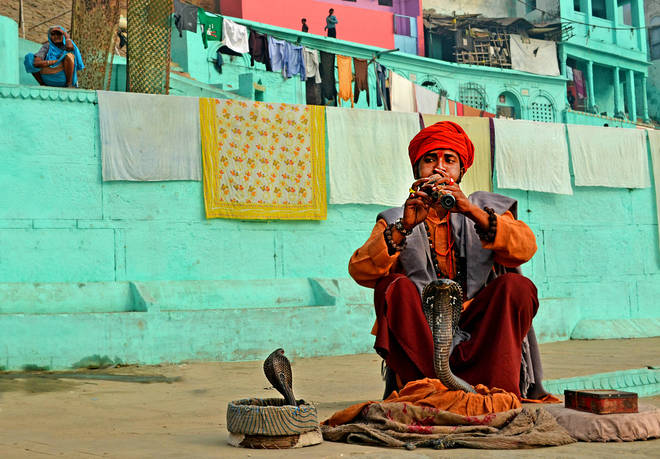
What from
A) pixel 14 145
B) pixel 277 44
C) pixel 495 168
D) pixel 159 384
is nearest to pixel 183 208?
pixel 14 145

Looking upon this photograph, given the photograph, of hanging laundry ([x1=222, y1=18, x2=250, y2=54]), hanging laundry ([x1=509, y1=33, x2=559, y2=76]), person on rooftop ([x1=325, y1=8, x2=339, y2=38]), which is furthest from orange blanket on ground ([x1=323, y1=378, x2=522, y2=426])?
hanging laundry ([x1=509, y1=33, x2=559, y2=76])

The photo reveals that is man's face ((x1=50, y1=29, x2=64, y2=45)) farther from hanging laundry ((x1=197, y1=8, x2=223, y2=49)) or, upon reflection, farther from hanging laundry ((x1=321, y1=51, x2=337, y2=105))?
hanging laundry ((x1=321, y1=51, x2=337, y2=105))

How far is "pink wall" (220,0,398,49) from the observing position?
20456 mm

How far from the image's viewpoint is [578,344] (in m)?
9.08

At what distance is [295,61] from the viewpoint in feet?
45.7

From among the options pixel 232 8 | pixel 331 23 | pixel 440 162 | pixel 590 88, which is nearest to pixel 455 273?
pixel 440 162

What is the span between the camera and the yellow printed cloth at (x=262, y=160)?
820 centimetres

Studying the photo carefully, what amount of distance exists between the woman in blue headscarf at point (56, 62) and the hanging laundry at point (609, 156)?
5.83 meters

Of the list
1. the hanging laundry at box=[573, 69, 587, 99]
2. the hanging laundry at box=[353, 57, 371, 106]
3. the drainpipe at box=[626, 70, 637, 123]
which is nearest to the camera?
the hanging laundry at box=[353, 57, 371, 106]

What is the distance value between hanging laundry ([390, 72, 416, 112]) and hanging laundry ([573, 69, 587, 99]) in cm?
1347

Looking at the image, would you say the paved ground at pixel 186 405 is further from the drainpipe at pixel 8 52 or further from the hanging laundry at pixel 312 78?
the hanging laundry at pixel 312 78

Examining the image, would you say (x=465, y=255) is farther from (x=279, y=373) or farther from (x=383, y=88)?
(x=383, y=88)

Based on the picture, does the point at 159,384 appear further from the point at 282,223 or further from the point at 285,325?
the point at 282,223

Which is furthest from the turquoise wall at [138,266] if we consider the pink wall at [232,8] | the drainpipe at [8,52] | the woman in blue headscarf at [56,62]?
the pink wall at [232,8]
